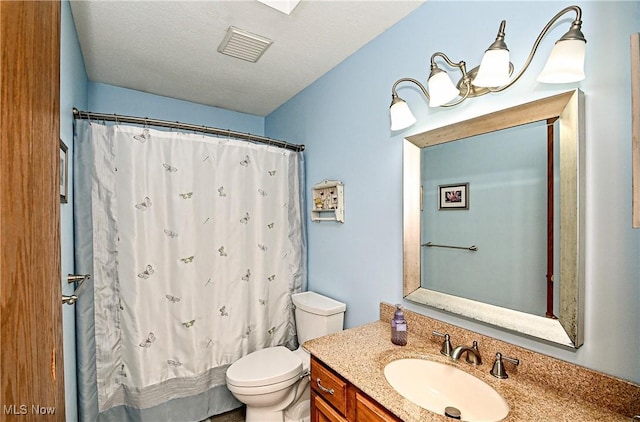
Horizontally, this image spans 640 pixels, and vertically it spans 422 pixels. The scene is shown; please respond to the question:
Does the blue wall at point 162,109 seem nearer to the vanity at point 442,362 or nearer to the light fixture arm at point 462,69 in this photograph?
the light fixture arm at point 462,69

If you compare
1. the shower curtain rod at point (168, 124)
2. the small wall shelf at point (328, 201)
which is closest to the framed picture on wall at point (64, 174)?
the shower curtain rod at point (168, 124)

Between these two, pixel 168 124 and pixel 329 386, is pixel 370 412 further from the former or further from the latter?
pixel 168 124

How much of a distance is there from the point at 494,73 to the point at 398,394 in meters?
1.19

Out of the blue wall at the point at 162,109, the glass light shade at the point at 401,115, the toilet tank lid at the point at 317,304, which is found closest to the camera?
the glass light shade at the point at 401,115

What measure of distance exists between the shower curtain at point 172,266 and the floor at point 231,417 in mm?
55

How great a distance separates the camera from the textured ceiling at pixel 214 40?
1508 mm

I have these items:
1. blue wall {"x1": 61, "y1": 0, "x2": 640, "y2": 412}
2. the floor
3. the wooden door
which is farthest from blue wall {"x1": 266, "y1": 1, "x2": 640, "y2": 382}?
the wooden door

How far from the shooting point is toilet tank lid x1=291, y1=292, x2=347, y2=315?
192 cm

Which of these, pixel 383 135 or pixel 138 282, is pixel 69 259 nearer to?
pixel 138 282

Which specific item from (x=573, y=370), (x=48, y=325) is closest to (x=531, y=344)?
(x=573, y=370)

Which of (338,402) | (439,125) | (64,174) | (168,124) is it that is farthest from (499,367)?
(168,124)

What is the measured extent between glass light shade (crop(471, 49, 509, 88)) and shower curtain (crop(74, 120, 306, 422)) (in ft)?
5.05

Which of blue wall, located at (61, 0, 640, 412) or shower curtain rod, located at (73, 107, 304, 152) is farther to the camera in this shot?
shower curtain rod, located at (73, 107, 304, 152)

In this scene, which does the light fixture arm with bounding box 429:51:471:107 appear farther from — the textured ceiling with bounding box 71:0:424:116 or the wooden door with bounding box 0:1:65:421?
the wooden door with bounding box 0:1:65:421
